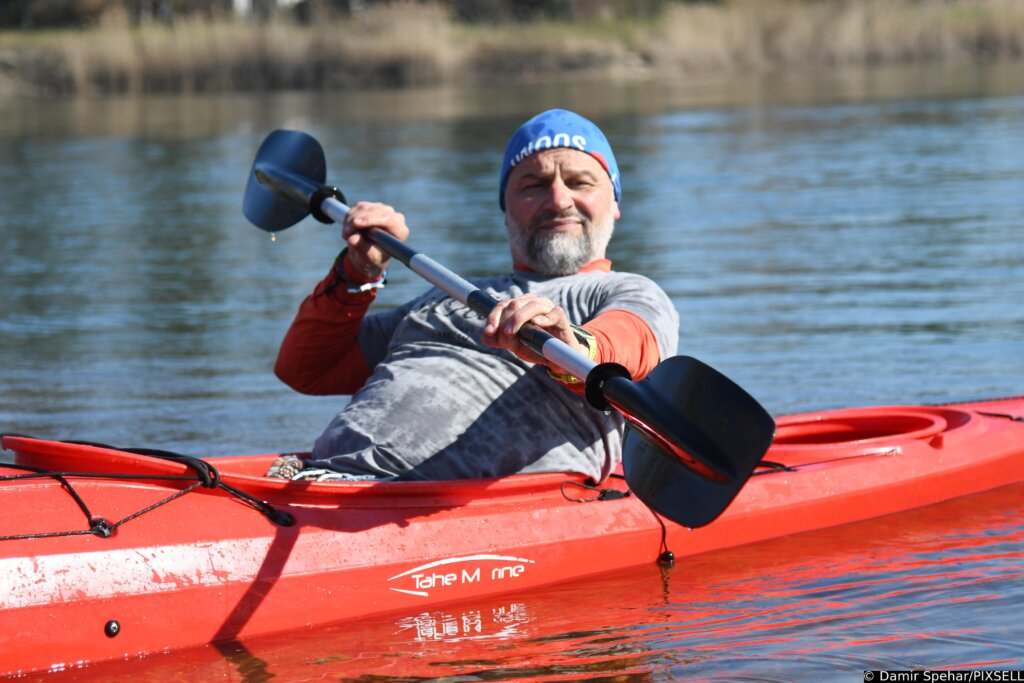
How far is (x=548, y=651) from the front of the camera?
4.31 meters

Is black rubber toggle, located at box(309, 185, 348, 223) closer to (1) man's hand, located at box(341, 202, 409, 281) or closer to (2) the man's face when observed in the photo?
(1) man's hand, located at box(341, 202, 409, 281)

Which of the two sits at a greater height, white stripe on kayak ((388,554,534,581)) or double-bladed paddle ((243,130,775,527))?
double-bladed paddle ((243,130,775,527))

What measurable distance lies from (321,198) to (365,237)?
0.86 m

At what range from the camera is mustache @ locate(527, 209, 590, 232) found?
478 centimetres

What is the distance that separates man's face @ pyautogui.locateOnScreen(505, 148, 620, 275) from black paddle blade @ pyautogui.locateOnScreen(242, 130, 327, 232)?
1301 mm

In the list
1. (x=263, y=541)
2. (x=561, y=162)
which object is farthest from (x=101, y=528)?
(x=561, y=162)

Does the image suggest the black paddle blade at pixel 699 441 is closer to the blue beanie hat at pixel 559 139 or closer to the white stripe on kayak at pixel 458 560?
the white stripe on kayak at pixel 458 560

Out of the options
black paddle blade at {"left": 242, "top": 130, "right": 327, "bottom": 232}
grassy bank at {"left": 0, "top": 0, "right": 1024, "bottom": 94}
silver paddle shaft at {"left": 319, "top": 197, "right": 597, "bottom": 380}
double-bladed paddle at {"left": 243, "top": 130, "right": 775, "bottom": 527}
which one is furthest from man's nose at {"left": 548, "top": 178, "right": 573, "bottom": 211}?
grassy bank at {"left": 0, "top": 0, "right": 1024, "bottom": 94}

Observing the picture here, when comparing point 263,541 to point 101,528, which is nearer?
point 101,528

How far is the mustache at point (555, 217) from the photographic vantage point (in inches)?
188

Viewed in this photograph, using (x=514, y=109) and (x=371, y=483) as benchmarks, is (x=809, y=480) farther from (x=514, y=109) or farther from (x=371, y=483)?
(x=514, y=109)

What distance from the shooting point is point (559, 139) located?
482 cm

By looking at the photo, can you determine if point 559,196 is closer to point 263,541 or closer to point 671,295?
point 263,541

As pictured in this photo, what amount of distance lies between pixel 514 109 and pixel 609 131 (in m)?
3.71
